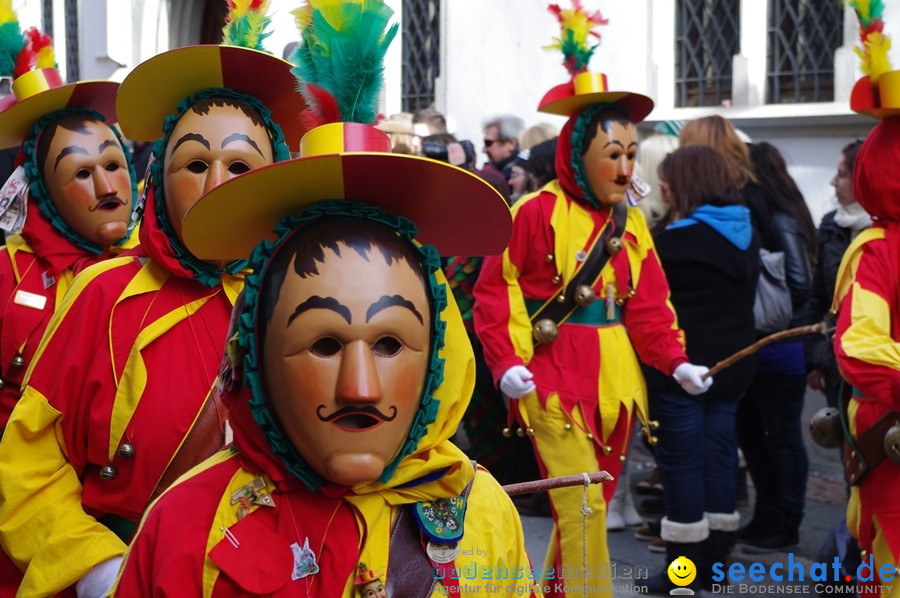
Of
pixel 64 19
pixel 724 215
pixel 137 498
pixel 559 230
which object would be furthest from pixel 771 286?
pixel 64 19

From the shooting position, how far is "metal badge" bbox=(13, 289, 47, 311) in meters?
4.26

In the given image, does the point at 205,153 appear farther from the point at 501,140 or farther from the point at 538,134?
the point at 501,140

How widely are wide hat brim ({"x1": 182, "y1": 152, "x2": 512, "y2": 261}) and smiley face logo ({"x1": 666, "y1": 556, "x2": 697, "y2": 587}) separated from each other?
320 centimetres

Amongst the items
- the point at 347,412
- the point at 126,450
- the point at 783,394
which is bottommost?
the point at 783,394

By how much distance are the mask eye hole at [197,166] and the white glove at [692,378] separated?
2.65m

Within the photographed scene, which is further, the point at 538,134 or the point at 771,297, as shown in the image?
the point at 538,134

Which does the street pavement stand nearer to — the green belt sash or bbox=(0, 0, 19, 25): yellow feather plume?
the green belt sash

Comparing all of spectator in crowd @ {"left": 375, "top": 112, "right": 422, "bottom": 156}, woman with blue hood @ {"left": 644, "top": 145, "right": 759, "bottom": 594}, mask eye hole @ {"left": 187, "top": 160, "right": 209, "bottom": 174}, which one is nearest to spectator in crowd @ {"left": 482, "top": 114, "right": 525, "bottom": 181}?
spectator in crowd @ {"left": 375, "top": 112, "right": 422, "bottom": 156}

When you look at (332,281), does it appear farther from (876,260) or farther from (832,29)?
(832,29)

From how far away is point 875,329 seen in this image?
3.88m

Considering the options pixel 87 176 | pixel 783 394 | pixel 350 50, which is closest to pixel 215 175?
pixel 350 50

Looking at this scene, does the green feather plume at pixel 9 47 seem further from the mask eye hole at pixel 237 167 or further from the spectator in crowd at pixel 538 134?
the spectator in crowd at pixel 538 134

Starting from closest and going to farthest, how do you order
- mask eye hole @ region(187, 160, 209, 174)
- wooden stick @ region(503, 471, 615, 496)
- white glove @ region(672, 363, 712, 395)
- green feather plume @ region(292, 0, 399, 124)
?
green feather plume @ region(292, 0, 399, 124) → wooden stick @ region(503, 471, 615, 496) → mask eye hole @ region(187, 160, 209, 174) → white glove @ region(672, 363, 712, 395)

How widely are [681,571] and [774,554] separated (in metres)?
1.06
